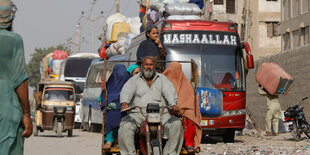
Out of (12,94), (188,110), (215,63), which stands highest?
(215,63)

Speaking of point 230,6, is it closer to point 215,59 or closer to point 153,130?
point 215,59

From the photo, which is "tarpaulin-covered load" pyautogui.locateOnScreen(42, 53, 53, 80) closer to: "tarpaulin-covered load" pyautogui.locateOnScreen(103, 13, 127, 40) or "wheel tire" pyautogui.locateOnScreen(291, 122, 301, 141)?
"tarpaulin-covered load" pyautogui.locateOnScreen(103, 13, 127, 40)

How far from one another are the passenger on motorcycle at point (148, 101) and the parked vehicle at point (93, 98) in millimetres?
17910

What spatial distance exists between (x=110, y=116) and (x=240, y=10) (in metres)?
46.5

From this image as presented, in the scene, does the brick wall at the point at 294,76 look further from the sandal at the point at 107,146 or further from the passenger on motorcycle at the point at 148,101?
the passenger on motorcycle at the point at 148,101

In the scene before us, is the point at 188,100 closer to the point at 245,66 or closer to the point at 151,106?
the point at 151,106

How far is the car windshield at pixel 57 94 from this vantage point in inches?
931

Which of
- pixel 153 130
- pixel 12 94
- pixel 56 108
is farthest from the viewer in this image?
pixel 56 108

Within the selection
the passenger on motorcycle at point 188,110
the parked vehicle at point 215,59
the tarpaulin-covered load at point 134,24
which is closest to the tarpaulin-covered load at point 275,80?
the parked vehicle at point 215,59

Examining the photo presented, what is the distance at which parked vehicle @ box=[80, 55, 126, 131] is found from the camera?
27.8 meters

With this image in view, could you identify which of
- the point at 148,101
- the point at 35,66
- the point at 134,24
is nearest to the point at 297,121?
the point at 148,101

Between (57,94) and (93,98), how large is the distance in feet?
17.2

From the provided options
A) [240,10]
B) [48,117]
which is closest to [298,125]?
[48,117]

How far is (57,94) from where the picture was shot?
78.2ft
